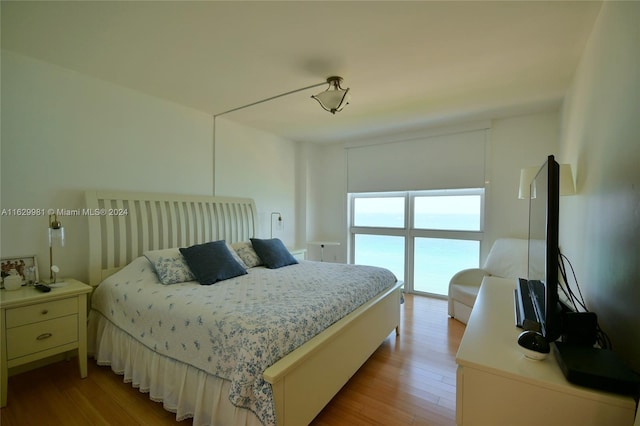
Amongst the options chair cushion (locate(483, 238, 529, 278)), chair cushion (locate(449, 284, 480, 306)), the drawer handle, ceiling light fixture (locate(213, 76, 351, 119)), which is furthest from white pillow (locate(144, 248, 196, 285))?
chair cushion (locate(483, 238, 529, 278))

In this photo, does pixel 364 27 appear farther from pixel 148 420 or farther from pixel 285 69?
pixel 148 420

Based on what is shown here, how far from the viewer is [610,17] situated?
1474 mm

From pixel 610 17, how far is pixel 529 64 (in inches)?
32.9

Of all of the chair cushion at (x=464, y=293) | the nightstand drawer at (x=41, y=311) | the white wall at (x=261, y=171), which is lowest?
the chair cushion at (x=464, y=293)

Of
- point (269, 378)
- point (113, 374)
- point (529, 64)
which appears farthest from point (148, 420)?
point (529, 64)

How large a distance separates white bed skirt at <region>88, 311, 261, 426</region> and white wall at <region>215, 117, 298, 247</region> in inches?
78.4

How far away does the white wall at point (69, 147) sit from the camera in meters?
2.14

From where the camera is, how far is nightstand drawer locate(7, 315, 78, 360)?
72.9 inches

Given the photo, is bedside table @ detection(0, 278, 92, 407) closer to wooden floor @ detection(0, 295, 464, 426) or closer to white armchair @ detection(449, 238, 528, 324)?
wooden floor @ detection(0, 295, 464, 426)

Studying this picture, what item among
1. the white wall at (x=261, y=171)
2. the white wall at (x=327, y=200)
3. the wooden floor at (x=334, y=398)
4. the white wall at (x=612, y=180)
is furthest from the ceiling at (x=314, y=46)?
the wooden floor at (x=334, y=398)

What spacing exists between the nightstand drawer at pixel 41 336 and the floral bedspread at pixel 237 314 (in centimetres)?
25

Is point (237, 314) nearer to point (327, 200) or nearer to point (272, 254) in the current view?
point (272, 254)

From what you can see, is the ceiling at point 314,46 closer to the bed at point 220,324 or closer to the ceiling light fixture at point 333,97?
the ceiling light fixture at point 333,97

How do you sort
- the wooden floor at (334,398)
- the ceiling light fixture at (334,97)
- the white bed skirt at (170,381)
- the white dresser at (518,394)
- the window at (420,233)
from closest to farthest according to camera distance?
the white dresser at (518,394)
the white bed skirt at (170,381)
the wooden floor at (334,398)
the ceiling light fixture at (334,97)
the window at (420,233)
